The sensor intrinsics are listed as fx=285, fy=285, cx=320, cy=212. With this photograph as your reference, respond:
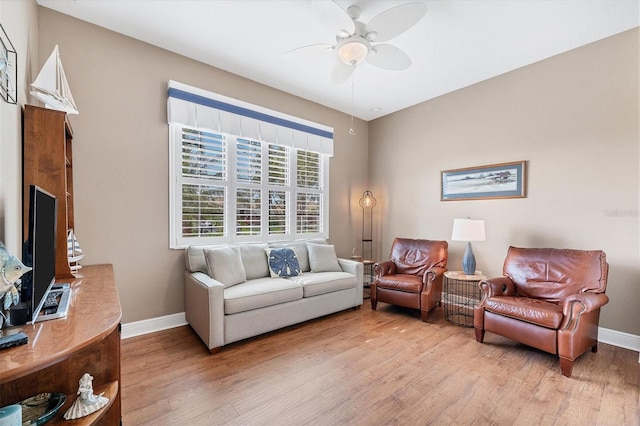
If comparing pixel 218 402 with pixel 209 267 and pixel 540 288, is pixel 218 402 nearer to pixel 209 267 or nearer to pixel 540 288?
pixel 209 267

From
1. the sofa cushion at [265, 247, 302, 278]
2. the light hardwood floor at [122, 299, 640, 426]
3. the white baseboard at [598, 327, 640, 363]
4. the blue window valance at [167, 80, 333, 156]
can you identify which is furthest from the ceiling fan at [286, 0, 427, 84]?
the white baseboard at [598, 327, 640, 363]

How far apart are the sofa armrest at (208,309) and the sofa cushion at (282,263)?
2.55 feet

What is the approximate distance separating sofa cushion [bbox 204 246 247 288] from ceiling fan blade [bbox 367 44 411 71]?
2.39m

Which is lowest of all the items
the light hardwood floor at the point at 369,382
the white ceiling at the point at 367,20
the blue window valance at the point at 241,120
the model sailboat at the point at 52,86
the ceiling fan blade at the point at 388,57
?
the light hardwood floor at the point at 369,382

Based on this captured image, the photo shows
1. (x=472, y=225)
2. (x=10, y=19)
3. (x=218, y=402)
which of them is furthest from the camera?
(x=472, y=225)

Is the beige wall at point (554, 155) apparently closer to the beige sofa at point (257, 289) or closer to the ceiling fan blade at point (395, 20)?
the beige sofa at point (257, 289)

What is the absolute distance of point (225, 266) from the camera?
9.75 ft

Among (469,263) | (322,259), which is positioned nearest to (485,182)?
(469,263)

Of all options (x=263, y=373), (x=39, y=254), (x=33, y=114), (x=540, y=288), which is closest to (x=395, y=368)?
(x=263, y=373)

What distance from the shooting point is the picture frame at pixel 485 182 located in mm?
3438

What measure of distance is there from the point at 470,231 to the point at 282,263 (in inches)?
87.9

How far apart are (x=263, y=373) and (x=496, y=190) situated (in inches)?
133

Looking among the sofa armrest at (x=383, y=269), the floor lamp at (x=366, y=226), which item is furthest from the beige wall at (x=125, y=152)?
the floor lamp at (x=366, y=226)

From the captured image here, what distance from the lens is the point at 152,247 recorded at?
2.99 m
